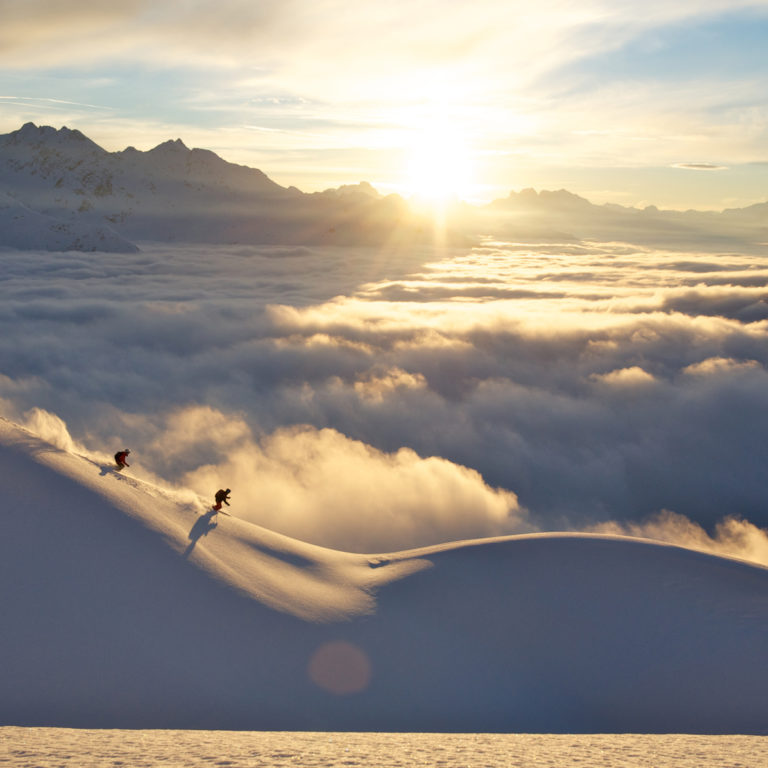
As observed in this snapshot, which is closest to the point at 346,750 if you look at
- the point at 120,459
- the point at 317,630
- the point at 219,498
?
the point at 317,630

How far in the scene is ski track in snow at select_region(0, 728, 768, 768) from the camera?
974cm

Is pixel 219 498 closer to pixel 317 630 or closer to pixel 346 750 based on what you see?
pixel 317 630

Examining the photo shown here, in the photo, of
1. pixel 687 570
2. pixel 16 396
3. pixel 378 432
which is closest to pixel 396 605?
pixel 687 570

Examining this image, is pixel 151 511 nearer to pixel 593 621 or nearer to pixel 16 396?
pixel 593 621

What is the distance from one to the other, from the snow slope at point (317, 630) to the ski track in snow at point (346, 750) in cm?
166

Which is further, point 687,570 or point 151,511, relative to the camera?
point 687,570

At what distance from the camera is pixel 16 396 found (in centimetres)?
15575

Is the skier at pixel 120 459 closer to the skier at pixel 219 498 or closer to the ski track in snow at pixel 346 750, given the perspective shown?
the skier at pixel 219 498

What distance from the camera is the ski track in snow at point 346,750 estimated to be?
974 cm

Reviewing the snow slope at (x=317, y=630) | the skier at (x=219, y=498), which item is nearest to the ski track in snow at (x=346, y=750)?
the snow slope at (x=317, y=630)

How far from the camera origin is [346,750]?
35.7ft

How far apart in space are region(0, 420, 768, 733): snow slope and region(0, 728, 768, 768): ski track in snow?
1656 millimetres

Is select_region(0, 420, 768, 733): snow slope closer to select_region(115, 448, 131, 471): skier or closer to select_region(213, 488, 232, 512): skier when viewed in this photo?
select_region(213, 488, 232, 512): skier

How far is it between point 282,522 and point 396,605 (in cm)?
10014
